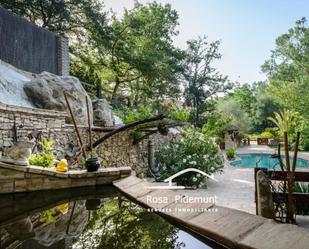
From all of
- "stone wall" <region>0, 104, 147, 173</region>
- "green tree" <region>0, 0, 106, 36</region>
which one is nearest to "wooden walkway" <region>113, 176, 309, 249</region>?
"stone wall" <region>0, 104, 147, 173</region>

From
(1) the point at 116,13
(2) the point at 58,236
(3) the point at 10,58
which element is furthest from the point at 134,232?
(1) the point at 116,13

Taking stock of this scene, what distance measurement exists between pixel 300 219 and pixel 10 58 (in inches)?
346

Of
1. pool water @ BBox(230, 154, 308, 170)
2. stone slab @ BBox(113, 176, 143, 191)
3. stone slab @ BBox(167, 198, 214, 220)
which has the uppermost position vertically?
stone slab @ BBox(113, 176, 143, 191)

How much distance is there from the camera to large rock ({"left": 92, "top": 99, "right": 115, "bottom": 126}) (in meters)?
9.01

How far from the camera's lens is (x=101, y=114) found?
9.09 metres

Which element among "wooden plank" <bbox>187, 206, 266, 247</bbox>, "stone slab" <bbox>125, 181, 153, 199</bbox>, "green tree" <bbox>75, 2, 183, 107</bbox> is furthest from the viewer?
"green tree" <bbox>75, 2, 183, 107</bbox>

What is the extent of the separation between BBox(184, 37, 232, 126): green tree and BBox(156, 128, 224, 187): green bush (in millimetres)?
11000

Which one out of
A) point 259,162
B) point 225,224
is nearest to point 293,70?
point 259,162

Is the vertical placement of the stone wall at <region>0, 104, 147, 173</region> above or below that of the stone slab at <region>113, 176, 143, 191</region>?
above

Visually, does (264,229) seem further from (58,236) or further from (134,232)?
(58,236)

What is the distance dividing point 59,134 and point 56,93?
191cm

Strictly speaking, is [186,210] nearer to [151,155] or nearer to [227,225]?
[227,225]

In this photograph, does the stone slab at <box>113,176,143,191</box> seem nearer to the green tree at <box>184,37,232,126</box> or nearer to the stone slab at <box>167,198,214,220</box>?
the stone slab at <box>167,198,214,220</box>

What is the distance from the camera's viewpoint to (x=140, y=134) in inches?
339
